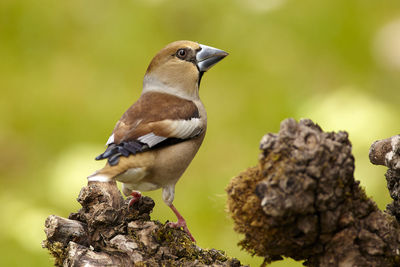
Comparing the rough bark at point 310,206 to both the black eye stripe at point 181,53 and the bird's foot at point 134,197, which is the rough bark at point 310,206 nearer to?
the bird's foot at point 134,197

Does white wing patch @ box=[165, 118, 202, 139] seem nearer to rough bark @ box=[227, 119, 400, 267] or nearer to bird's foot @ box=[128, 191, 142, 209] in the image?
bird's foot @ box=[128, 191, 142, 209]

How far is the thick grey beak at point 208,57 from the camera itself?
485cm

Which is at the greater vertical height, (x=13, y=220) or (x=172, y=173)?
(x=13, y=220)

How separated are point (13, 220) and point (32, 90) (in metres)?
2.97

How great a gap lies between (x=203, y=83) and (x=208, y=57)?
4617 mm

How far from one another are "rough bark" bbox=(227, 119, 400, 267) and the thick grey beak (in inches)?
73.0

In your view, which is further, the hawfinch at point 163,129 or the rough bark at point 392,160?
the hawfinch at point 163,129

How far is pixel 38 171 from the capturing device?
26.2 feet

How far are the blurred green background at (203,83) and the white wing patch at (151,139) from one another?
3.08 metres

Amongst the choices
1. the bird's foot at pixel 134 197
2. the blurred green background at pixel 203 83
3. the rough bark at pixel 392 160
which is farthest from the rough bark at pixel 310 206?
the blurred green background at pixel 203 83

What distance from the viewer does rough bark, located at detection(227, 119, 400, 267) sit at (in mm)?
2924

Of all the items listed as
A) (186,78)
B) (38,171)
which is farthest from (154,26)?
(186,78)

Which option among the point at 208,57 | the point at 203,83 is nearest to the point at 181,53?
the point at 208,57

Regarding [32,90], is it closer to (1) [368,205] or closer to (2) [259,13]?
(2) [259,13]
